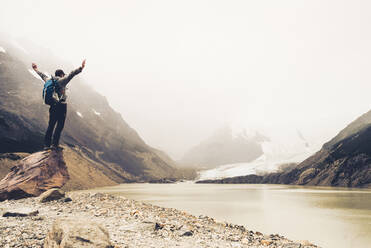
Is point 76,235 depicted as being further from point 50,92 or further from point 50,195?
point 50,195

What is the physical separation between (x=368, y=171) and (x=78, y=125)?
6337 inches

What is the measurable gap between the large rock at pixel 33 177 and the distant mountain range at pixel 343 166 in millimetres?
96866

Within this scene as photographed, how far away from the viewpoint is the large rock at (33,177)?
48.5 feet

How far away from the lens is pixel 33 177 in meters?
14.9

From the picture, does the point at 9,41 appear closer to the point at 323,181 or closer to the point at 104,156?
the point at 104,156

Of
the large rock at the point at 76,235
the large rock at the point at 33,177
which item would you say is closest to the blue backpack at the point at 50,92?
the large rock at the point at 33,177

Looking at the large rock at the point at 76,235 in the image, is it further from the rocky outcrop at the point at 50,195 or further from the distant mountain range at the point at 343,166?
the distant mountain range at the point at 343,166

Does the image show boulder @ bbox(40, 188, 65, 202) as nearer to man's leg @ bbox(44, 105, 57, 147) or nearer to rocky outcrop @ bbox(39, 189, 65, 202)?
rocky outcrop @ bbox(39, 189, 65, 202)

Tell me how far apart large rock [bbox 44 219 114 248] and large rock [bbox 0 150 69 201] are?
9.68 m

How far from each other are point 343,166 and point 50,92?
10924 cm

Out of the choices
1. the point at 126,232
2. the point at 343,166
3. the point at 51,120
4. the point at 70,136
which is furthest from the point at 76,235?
the point at 70,136

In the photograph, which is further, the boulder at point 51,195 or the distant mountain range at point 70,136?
the distant mountain range at point 70,136

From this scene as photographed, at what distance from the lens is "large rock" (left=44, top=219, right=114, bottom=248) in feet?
19.6

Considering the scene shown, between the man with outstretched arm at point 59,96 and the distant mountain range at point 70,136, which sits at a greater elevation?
the distant mountain range at point 70,136
